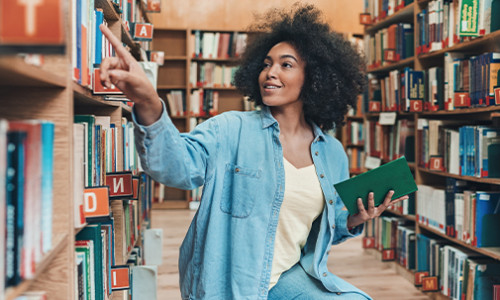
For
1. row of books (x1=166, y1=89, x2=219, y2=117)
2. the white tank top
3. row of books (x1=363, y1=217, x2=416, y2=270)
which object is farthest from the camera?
row of books (x1=166, y1=89, x2=219, y2=117)

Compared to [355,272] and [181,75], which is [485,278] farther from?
[181,75]

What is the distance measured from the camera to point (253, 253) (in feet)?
5.09

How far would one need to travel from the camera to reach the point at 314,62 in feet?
6.27

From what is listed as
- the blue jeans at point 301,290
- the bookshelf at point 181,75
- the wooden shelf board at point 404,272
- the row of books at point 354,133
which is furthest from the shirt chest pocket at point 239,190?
the bookshelf at point 181,75

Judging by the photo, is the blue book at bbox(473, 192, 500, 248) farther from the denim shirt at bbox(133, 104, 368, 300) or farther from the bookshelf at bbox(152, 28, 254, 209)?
the bookshelf at bbox(152, 28, 254, 209)

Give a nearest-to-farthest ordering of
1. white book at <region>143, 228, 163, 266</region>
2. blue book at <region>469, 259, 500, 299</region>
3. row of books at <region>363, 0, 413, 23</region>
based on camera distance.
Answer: blue book at <region>469, 259, 500, 299</region> < white book at <region>143, 228, 163, 266</region> < row of books at <region>363, 0, 413, 23</region>

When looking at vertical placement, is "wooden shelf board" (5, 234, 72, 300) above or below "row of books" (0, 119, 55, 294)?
below

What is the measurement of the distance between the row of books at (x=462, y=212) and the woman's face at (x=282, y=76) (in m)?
1.31

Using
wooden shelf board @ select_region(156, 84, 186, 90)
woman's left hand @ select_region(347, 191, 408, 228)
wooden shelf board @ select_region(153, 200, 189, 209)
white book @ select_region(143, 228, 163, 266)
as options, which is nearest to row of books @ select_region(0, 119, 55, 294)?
woman's left hand @ select_region(347, 191, 408, 228)

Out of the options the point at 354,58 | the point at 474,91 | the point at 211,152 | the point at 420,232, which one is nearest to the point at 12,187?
the point at 211,152

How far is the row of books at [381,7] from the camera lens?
3734 mm

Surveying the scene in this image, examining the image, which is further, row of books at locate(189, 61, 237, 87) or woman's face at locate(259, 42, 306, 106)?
row of books at locate(189, 61, 237, 87)

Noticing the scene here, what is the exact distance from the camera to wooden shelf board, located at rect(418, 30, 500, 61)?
2464 mm

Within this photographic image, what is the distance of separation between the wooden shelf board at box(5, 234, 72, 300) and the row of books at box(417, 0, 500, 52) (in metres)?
2.23
